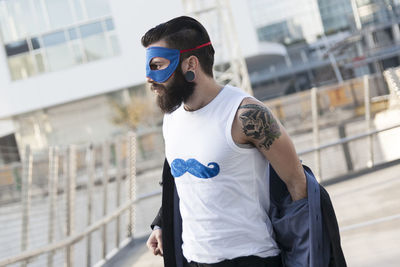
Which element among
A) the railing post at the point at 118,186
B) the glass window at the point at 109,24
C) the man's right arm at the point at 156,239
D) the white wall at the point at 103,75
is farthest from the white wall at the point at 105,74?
the man's right arm at the point at 156,239

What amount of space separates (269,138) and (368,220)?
4440mm

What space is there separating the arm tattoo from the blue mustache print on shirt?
0.18 meters

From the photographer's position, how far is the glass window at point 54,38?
3058 centimetres

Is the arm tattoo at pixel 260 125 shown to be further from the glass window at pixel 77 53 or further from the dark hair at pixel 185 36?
the glass window at pixel 77 53

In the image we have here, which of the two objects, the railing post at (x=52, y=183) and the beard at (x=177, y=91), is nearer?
the beard at (x=177, y=91)

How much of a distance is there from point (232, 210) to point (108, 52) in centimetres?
2884

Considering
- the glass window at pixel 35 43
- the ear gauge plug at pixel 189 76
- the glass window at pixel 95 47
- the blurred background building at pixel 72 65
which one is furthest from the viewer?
the glass window at pixel 35 43

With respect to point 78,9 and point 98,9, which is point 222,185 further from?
point 78,9

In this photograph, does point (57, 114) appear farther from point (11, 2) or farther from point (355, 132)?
point (355, 132)

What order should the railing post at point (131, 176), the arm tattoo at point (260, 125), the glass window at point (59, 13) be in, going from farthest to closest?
the glass window at point (59, 13), the railing post at point (131, 176), the arm tattoo at point (260, 125)

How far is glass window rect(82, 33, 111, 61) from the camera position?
30.1 metres

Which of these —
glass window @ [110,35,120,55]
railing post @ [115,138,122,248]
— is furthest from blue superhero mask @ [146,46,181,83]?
glass window @ [110,35,120,55]

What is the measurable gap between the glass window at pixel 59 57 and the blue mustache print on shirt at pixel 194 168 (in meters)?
29.1

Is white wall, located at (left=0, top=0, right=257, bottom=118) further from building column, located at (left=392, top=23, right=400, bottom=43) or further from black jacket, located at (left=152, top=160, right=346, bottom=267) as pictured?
black jacket, located at (left=152, top=160, right=346, bottom=267)
